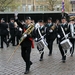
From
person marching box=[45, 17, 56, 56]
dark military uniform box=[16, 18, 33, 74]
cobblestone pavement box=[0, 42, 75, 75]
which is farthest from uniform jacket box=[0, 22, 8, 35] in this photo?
dark military uniform box=[16, 18, 33, 74]

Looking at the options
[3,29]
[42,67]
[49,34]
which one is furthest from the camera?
[3,29]

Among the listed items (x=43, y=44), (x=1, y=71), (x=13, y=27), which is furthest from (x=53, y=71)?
(x=13, y=27)

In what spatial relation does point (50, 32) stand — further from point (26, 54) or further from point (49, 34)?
point (26, 54)

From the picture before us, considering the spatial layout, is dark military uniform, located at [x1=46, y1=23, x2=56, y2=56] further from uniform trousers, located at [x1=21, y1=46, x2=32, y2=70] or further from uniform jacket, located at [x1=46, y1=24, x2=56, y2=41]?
uniform trousers, located at [x1=21, y1=46, x2=32, y2=70]

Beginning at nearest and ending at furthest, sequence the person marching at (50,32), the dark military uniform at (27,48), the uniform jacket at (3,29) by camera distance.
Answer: the dark military uniform at (27,48), the person marching at (50,32), the uniform jacket at (3,29)

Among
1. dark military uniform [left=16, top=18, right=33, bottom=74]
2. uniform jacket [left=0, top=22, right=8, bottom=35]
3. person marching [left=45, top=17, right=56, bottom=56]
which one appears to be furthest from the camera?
Result: uniform jacket [left=0, top=22, right=8, bottom=35]

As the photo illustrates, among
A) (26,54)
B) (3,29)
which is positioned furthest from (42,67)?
(3,29)

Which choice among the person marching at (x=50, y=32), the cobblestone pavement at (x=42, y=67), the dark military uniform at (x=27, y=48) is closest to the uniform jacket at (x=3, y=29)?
the person marching at (x=50, y=32)

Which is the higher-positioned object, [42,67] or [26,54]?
[26,54]

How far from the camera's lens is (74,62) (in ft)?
35.3

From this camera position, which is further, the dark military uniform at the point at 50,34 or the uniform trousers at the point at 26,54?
the dark military uniform at the point at 50,34

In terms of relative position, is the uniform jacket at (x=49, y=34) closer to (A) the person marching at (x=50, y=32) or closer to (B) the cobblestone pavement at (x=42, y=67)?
(A) the person marching at (x=50, y=32)

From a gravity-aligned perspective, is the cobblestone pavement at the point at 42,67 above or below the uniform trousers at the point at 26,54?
below

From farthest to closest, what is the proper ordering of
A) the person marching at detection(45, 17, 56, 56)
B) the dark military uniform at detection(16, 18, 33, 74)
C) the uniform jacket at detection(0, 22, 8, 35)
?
1. the uniform jacket at detection(0, 22, 8, 35)
2. the person marching at detection(45, 17, 56, 56)
3. the dark military uniform at detection(16, 18, 33, 74)
